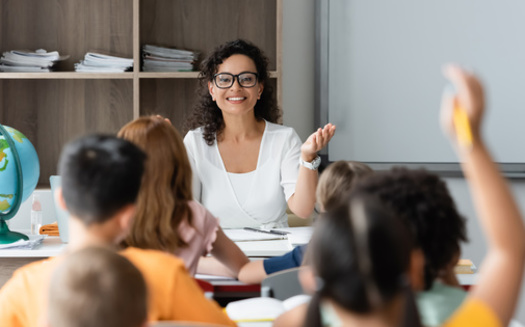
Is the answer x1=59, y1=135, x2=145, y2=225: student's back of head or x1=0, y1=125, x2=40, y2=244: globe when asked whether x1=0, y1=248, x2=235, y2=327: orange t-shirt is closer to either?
x1=59, y1=135, x2=145, y2=225: student's back of head

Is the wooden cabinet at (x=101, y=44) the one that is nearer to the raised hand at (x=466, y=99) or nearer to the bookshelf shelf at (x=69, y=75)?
the bookshelf shelf at (x=69, y=75)

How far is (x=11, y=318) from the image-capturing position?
1253 mm

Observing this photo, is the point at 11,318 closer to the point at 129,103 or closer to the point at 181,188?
the point at 181,188

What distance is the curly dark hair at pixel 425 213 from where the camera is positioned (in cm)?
120

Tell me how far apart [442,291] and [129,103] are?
10.4 feet

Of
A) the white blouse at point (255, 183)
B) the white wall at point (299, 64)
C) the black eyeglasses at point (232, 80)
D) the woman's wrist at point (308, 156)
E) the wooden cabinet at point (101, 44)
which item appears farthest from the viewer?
the wooden cabinet at point (101, 44)

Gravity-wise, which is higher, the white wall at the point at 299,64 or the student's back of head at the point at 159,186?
the white wall at the point at 299,64

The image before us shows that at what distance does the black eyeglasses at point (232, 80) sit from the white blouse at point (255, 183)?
25 cm

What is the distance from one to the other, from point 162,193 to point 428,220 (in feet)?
2.29

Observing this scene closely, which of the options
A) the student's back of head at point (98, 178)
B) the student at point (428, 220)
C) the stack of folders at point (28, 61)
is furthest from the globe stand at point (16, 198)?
the student at point (428, 220)

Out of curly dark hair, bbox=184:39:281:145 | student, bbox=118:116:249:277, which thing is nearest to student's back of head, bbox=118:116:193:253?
student, bbox=118:116:249:277

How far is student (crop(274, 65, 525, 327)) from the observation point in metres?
0.83

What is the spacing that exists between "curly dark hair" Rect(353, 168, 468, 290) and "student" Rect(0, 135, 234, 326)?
0.38 meters

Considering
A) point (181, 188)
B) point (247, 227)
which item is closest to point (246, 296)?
point (181, 188)
